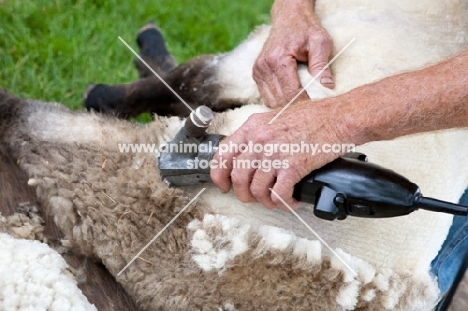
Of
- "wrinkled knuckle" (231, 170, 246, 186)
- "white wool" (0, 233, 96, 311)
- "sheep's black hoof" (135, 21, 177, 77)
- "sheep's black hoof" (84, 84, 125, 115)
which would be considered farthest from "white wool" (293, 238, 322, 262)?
"sheep's black hoof" (135, 21, 177, 77)

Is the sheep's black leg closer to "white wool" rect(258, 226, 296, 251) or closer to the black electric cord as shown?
"white wool" rect(258, 226, 296, 251)

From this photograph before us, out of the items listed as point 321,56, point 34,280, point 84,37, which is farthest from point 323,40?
point 84,37

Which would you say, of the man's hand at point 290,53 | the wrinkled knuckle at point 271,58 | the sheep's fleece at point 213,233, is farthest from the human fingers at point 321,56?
the sheep's fleece at point 213,233

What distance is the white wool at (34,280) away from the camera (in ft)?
4.64

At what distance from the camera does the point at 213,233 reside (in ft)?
5.35

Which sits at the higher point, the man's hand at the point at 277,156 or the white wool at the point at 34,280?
the man's hand at the point at 277,156

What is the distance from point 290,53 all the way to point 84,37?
5.32 feet

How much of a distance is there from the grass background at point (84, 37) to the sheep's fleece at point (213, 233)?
125 centimetres

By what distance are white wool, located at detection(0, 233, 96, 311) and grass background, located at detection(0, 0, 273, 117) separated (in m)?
1.54

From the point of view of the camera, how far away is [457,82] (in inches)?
57.9

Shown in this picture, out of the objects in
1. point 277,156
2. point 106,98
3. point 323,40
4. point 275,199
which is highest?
point 323,40

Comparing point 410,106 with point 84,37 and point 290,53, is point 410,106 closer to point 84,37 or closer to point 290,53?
point 290,53

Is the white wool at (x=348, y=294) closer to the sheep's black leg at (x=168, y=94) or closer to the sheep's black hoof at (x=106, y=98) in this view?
the sheep's black leg at (x=168, y=94)

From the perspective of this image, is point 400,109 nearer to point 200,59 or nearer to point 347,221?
point 347,221
